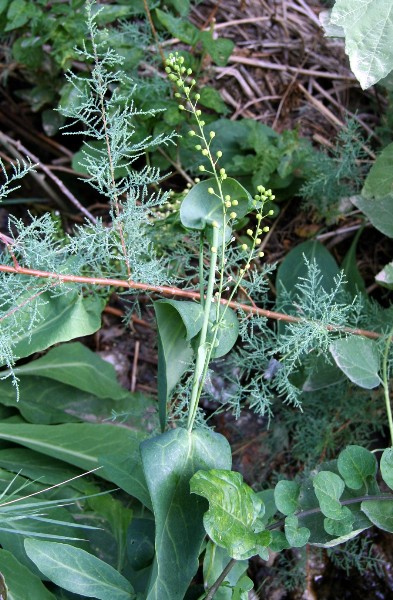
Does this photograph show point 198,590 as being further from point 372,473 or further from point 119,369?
point 119,369

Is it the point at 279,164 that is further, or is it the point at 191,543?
the point at 279,164

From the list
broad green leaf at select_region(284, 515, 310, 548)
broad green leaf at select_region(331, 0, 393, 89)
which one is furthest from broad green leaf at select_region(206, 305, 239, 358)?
broad green leaf at select_region(331, 0, 393, 89)

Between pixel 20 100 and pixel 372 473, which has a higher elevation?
pixel 20 100

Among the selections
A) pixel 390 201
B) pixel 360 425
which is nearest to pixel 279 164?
pixel 390 201

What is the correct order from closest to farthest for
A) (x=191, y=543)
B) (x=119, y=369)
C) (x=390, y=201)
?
1. (x=191, y=543)
2. (x=390, y=201)
3. (x=119, y=369)

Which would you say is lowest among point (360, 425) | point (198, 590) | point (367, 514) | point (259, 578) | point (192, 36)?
point (259, 578)

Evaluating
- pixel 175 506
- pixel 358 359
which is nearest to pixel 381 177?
pixel 358 359
